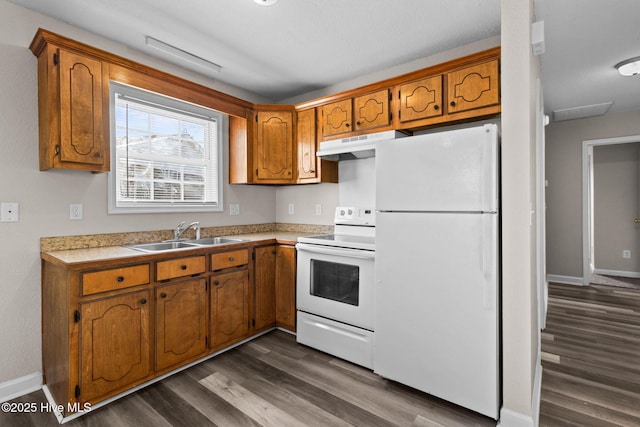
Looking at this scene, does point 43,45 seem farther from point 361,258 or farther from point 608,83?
point 608,83

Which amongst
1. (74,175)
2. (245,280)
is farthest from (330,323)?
(74,175)

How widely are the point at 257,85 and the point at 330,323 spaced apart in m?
2.56

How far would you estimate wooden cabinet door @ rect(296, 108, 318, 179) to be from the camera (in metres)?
3.29

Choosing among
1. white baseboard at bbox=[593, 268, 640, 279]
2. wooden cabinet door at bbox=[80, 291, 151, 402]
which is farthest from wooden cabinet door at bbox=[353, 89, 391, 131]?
white baseboard at bbox=[593, 268, 640, 279]

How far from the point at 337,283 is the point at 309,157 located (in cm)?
135

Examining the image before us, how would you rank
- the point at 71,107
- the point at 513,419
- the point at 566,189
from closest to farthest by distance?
the point at 513,419 < the point at 71,107 < the point at 566,189

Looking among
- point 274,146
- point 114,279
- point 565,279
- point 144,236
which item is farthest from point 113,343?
point 565,279

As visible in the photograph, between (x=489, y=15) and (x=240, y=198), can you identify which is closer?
(x=489, y=15)

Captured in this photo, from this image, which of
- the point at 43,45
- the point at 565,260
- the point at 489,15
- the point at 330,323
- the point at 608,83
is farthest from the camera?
the point at 565,260

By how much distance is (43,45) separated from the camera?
6.68ft

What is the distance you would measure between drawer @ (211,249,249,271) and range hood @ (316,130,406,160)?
1161 mm

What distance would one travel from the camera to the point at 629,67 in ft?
9.82

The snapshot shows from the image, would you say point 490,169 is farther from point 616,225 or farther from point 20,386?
point 616,225

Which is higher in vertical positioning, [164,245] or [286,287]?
[164,245]
